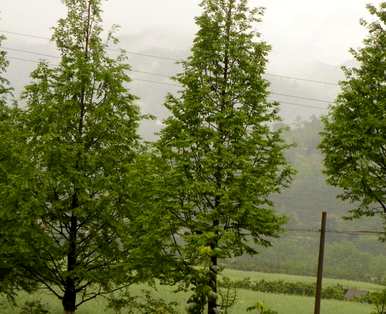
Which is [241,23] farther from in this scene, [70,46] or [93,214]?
[93,214]

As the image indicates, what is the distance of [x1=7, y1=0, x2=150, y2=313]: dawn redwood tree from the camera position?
1598 cm

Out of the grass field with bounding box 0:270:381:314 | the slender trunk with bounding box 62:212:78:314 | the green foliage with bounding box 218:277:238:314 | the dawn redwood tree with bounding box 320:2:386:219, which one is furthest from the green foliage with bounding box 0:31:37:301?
the dawn redwood tree with bounding box 320:2:386:219

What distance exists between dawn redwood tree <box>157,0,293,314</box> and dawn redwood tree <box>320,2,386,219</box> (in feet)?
15.0

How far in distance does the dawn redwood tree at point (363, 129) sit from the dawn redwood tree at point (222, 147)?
456 centimetres

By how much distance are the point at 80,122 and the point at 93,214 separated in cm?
328

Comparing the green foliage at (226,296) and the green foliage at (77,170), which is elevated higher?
the green foliage at (77,170)

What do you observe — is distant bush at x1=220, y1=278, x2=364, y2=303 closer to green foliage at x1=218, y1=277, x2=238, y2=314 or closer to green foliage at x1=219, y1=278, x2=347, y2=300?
green foliage at x1=219, y1=278, x2=347, y2=300

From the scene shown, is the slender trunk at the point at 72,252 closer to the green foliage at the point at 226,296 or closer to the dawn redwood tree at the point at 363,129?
the green foliage at the point at 226,296

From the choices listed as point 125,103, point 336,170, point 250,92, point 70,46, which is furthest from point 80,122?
point 336,170

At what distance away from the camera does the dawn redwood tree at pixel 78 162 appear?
16.0 meters

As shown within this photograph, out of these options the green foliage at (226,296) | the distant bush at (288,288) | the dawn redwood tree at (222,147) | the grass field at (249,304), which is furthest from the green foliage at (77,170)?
the distant bush at (288,288)

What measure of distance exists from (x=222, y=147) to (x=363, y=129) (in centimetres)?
768

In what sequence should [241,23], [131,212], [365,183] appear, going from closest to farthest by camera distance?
[131,212] < [241,23] < [365,183]

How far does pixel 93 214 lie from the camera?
1683 cm
